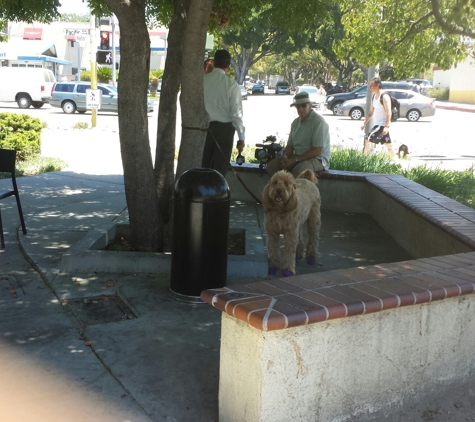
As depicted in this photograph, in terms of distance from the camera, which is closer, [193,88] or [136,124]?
[193,88]

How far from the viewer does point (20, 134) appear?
1435 centimetres

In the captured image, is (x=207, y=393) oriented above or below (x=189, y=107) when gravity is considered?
below

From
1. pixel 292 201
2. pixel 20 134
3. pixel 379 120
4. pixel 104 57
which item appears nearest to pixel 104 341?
pixel 292 201

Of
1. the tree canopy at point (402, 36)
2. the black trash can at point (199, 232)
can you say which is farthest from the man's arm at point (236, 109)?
the tree canopy at point (402, 36)

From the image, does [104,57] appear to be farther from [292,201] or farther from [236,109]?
[292,201]

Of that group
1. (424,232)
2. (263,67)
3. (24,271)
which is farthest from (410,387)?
(263,67)

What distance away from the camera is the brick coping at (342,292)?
3.20m

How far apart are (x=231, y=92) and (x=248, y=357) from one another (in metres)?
5.25

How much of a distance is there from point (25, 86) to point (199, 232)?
3379 centimetres

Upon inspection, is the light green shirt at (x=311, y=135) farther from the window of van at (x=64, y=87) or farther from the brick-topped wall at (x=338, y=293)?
the window of van at (x=64, y=87)

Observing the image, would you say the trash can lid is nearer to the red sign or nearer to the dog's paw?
the dog's paw

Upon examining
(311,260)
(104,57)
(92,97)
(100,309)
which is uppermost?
(104,57)

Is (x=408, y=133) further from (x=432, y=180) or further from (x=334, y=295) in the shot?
(x=334, y=295)

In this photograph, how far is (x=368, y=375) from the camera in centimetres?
359
